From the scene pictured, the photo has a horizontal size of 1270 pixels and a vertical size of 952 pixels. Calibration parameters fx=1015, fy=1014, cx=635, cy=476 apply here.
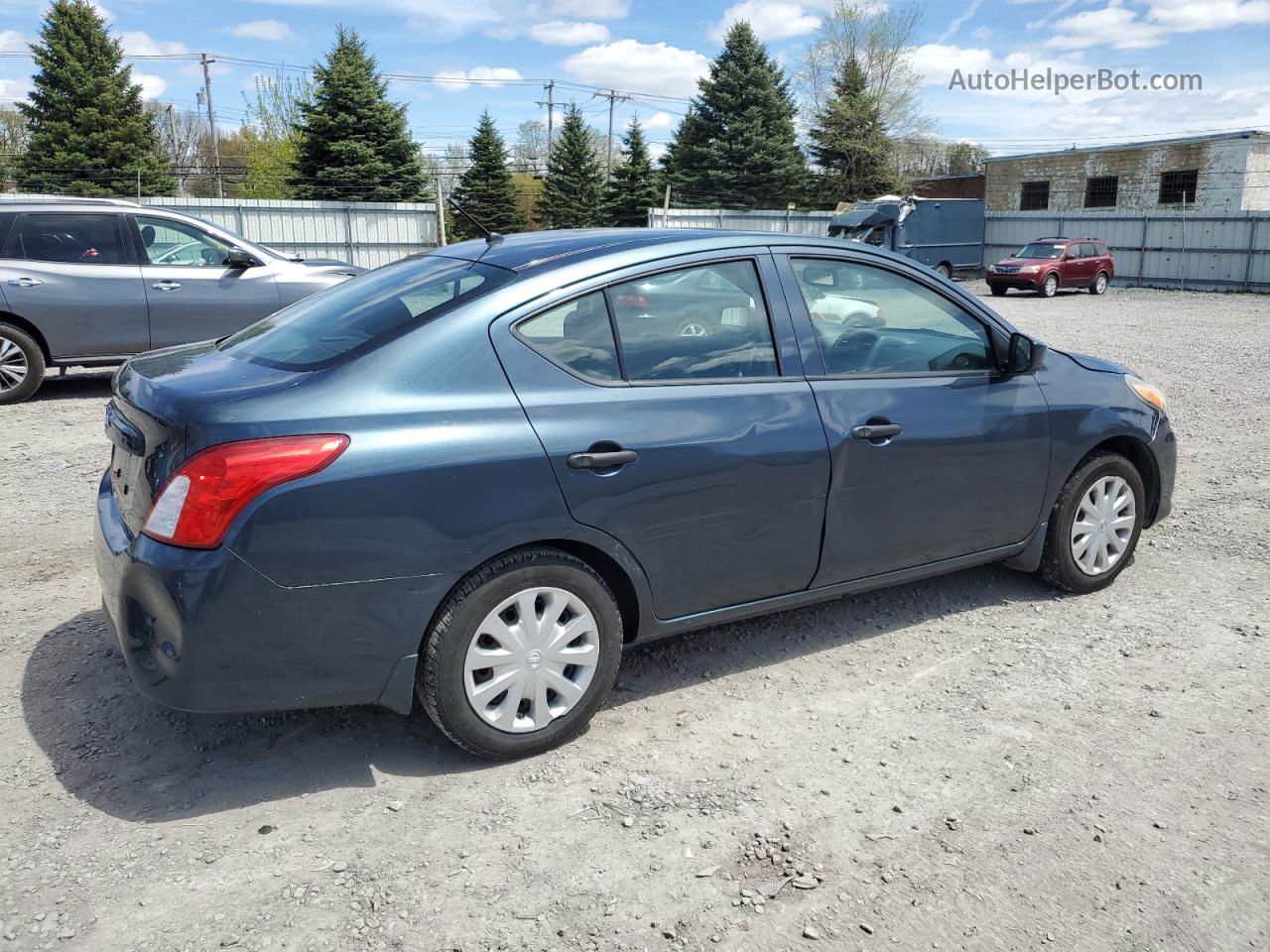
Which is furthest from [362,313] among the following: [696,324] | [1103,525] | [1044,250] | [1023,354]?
[1044,250]

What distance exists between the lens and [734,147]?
138 ft

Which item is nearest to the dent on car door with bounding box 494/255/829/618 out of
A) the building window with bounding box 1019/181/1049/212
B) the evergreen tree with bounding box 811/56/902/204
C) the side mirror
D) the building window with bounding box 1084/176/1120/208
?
the side mirror

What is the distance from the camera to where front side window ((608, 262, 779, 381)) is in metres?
3.42

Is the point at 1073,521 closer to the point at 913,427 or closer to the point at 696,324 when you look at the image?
the point at 913,427

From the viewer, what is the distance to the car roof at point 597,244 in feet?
11.4

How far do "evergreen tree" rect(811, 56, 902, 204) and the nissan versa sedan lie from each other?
43800mm

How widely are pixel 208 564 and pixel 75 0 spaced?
42813 millimetres

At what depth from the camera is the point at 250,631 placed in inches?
110

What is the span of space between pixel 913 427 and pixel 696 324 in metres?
0.98

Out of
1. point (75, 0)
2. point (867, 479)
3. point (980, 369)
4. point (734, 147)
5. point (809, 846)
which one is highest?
point (75, 0)

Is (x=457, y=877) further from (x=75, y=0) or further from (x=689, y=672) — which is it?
(x=75, y=0)

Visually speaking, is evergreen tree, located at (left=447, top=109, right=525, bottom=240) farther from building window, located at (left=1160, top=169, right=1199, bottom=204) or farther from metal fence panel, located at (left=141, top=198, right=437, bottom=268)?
building window, located at (left=1160, top=169, right=1199, bottom=204)


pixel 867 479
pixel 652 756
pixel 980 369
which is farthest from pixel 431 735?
pixel 980 369

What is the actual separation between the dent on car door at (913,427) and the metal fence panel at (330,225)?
74.7 feet
